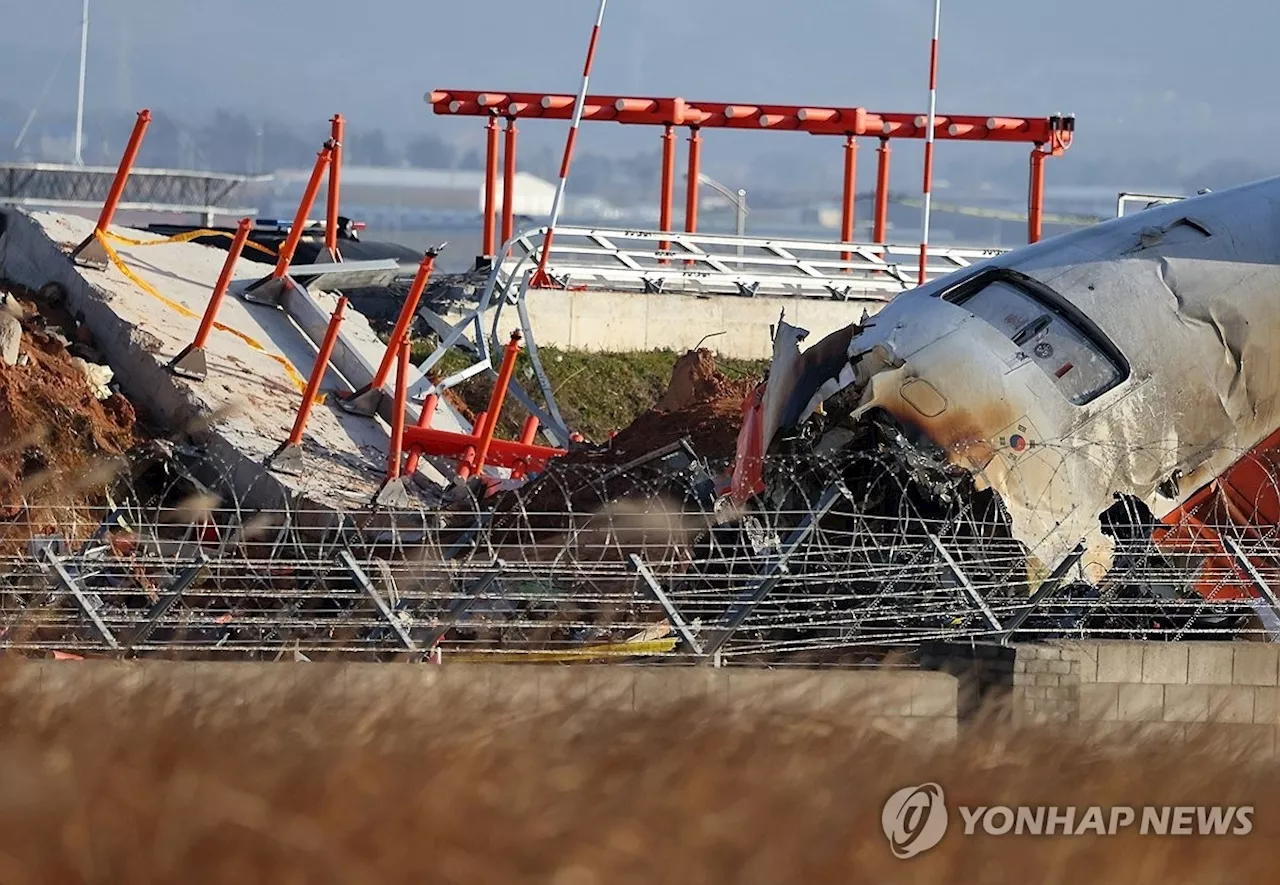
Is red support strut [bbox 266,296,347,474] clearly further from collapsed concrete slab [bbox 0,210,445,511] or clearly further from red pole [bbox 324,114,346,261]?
red pole [bbox 324,114,346,261]

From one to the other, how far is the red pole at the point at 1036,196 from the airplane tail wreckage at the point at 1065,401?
46.6 feet

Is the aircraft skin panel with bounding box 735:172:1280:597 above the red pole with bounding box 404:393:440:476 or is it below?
above

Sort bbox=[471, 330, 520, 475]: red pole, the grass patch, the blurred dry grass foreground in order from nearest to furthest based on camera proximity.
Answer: the blurred dry grass foreground < bbox=[471, 330, 520, 475]: red pole < the grass patch

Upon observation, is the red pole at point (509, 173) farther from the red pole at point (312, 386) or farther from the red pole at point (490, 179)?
the red pole at point (312, 386)

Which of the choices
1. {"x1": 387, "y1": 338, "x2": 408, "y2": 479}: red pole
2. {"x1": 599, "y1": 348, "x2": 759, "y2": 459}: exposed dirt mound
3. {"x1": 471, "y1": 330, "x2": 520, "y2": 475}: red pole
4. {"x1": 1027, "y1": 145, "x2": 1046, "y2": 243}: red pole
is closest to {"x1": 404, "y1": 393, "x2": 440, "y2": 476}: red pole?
{"x1": 387, "y1": 338, "x2": 408, "y2": 479}: red pole

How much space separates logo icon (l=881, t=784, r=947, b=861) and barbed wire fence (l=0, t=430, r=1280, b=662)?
2880 mm

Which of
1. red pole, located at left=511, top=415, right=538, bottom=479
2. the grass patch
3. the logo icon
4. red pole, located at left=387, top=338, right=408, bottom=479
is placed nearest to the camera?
the logo icon

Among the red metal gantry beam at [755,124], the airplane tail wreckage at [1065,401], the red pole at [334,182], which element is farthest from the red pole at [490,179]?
the airplane tail wreckage at [1065,401]

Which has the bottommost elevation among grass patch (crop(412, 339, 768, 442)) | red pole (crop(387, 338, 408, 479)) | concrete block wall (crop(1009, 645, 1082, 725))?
grass patch (crop(412, 339, 768, 442))

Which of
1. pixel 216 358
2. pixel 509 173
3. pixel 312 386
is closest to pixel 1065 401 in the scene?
pixel 312 386

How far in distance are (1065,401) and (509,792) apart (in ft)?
27.4

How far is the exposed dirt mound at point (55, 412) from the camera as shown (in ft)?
58.2

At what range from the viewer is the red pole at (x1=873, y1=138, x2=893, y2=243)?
Result: 3089cm

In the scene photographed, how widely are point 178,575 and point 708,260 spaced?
690 inches
